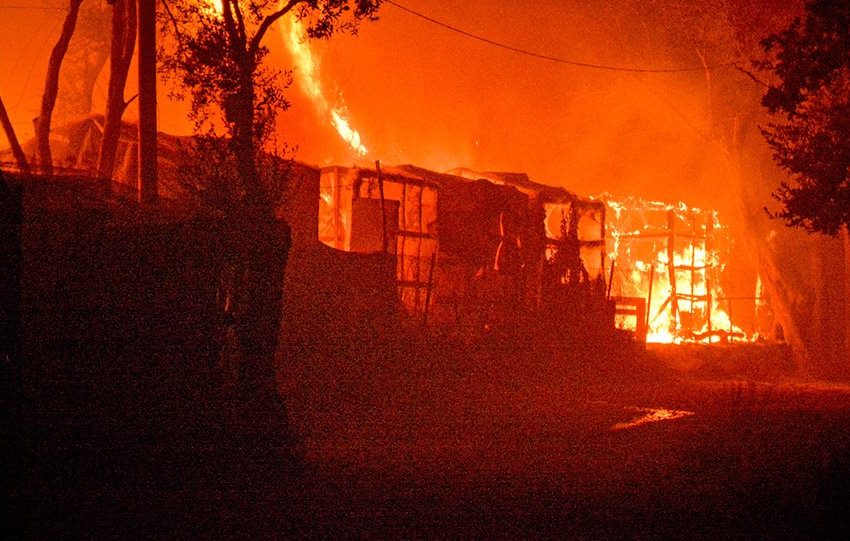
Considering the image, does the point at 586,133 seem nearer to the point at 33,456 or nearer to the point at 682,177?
the point at 682,177

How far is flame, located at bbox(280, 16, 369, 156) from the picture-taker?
→ 3192cm

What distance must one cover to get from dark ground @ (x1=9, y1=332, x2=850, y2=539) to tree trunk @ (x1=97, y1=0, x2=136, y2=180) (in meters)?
5.92

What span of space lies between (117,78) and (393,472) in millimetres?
10922

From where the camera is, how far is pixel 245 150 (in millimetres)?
10414

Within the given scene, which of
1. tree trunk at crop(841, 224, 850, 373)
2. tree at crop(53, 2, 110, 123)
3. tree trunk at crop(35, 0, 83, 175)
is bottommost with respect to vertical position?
tree trunk at crop(841, 224, 850, 373)

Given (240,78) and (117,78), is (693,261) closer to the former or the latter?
(117,78)

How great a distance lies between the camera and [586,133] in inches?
1626

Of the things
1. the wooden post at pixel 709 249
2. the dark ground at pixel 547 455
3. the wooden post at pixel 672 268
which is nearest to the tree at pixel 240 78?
the dark ground at pixel 547 455

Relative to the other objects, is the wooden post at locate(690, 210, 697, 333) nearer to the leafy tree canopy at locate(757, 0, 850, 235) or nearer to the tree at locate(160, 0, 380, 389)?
the leafy tree canopy at locate(757, 0, 850, 235)

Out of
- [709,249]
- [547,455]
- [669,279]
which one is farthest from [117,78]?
[709,249]

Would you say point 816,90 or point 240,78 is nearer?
point 240,78

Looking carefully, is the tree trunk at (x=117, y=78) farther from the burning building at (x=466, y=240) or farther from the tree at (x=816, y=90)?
the tree at (x=816, y=90)

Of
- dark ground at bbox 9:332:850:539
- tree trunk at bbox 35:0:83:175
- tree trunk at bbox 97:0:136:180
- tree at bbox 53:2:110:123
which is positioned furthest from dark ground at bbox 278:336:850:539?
tree at bbox 53:2:110:123

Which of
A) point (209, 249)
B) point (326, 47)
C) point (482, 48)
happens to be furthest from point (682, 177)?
point (209, 249)
